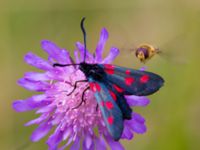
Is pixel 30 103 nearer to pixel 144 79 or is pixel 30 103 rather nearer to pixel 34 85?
pixel 34 85

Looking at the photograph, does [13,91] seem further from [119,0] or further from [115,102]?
[115,102]

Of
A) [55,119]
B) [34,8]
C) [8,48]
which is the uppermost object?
[34,8]

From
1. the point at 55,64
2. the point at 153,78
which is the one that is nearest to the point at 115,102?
the point at 153,78

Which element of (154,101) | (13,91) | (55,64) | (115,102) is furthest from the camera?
(13,91)

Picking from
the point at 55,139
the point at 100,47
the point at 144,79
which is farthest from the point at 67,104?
the point at 144,79

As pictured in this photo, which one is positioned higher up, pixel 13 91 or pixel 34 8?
pixel 34 8

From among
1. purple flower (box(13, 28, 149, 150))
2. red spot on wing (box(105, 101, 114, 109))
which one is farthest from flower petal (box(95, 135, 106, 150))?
red spot on wing (box(105, 101, 114, 109))
